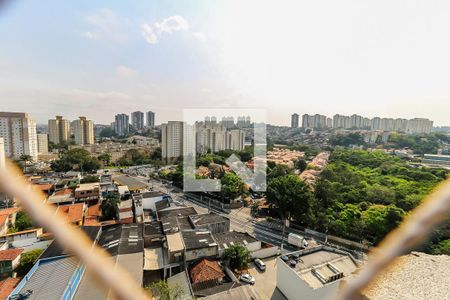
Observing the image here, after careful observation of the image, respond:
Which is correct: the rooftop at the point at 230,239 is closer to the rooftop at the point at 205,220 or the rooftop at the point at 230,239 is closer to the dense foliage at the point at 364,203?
the rooftop at the point at 205,220

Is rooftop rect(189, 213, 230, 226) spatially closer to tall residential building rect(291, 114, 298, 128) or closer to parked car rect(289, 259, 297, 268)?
parked car rect(289, 259, 297, 268)

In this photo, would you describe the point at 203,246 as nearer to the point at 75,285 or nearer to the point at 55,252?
the point at 75,285

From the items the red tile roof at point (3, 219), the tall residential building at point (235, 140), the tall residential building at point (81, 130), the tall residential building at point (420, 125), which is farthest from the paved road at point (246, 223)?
the tall residential building at point (420, 125)

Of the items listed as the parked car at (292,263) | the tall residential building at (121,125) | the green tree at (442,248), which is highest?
the tall residential building at (121,125)

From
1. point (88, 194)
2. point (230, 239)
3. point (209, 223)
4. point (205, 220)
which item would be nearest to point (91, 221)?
point (88, 194)

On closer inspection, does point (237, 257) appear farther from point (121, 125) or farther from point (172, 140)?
point (121, 125)

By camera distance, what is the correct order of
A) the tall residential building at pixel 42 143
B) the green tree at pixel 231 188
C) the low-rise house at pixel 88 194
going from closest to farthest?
the low-rise house at pixel 88 194 < the green tree at pixel 231 188 < the tall residential building at pixel 42 143

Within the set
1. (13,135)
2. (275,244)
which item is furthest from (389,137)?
(13,135)
